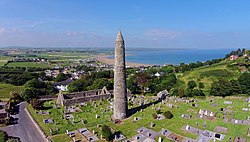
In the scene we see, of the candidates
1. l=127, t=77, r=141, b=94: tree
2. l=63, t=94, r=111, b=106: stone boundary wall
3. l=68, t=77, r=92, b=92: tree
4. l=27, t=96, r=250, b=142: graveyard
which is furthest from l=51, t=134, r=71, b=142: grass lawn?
l=68, t=77, r=92, b=92: tree

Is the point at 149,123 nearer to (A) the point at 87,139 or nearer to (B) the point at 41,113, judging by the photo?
(A) the point at 87,139

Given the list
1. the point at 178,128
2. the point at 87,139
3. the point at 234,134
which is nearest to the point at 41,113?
the point at 87,139

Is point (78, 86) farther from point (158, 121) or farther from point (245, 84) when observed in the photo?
point (245, 84)

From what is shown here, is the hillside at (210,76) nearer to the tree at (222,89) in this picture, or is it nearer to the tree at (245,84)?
the tree at (245,84)

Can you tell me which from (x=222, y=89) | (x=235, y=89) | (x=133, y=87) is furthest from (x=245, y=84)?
(x=133, y=87)

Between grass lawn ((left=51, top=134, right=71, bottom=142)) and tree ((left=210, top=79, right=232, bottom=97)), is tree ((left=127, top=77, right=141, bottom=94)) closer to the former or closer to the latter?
tree ((left=210, top=79, right=232, bottom=97))
